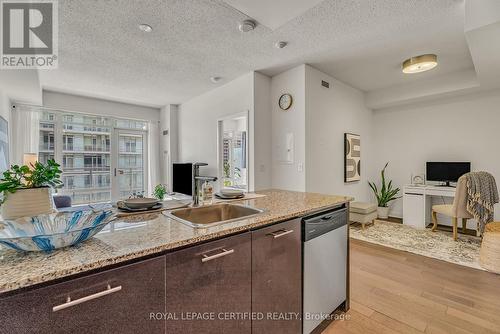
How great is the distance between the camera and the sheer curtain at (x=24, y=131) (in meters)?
3.87

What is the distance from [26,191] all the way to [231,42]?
91.2 inches

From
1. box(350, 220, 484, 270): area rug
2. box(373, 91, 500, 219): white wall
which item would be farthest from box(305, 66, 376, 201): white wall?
box(350, 220, 484, 270): area rug

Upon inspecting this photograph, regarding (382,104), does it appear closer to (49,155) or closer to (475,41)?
(475,41)

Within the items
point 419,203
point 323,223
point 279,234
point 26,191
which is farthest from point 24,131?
point 419,203

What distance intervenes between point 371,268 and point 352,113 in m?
2.78

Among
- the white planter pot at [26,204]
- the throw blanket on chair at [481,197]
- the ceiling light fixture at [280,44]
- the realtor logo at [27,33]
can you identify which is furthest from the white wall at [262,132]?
the throw blanket on chair at [481,197]

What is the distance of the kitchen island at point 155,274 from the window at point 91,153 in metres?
4.43

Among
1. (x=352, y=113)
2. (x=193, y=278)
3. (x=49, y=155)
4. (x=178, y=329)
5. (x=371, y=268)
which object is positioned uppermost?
(x=352, y=113)

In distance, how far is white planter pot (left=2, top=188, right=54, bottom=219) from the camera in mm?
1087

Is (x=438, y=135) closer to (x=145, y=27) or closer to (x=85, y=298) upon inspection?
(x=145, y=27)

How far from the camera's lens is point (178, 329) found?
2.99 feet

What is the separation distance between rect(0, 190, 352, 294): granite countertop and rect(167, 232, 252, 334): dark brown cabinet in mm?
58

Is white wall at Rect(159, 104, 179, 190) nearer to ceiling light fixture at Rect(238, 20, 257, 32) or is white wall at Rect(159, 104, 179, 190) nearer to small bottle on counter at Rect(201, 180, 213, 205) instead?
ceiling light fixture at Rect(238, 20, 257, 32)

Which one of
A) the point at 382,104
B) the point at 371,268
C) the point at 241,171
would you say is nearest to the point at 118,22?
the point at 371,268
